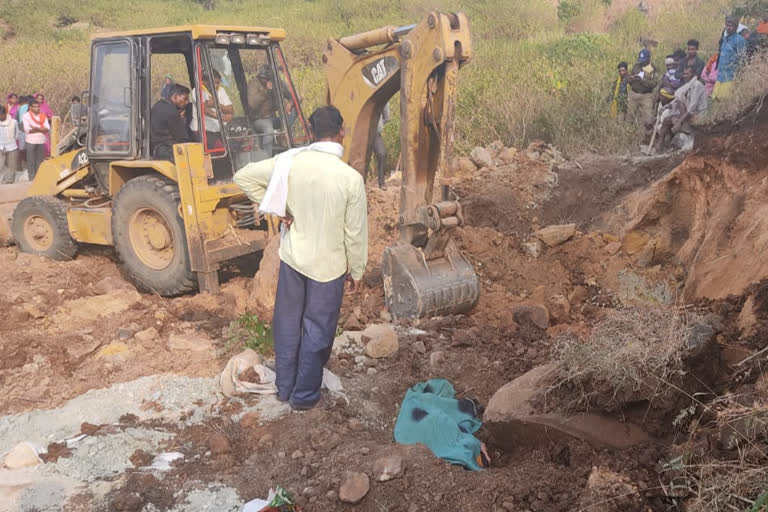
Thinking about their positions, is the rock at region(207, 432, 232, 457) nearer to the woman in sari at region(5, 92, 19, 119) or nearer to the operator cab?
the operator cab

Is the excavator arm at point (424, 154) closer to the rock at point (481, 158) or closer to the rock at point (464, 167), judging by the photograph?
A: the rock at point (464, 167)

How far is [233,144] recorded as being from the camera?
6.40 m

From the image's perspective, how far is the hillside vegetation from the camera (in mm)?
10773

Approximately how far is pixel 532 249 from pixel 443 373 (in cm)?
264

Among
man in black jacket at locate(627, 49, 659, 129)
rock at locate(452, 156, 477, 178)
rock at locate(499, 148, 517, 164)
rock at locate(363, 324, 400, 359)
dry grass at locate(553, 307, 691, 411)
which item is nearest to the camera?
dry grass at locate(553, 307, 691, 411)

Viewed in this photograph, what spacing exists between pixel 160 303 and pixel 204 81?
83.1 inches

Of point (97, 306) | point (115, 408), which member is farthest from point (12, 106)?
point (115, 408)

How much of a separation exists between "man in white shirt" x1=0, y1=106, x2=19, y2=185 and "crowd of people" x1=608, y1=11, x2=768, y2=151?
33.7ft

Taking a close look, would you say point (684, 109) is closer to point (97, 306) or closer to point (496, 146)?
point (496, 146)

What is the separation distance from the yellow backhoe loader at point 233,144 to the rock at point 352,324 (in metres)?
0.36

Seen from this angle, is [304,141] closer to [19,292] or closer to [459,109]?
[19,292]

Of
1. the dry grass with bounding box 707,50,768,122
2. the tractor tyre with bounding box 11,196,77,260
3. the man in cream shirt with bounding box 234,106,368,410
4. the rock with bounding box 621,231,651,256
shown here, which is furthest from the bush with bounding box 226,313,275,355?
the dry grass with bounding box 707,50,768,122

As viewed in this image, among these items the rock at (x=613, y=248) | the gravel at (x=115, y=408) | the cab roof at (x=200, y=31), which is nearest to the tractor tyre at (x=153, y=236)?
the cab roof at (x=200, y=31)

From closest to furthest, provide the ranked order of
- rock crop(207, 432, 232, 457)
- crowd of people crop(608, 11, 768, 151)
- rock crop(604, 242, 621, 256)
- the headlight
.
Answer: rock crop(207, 432, 232, 457)
the headlight
rock crop(604, 242, 621, 256)
crowd of people crop(608, 11, 768, 151)
